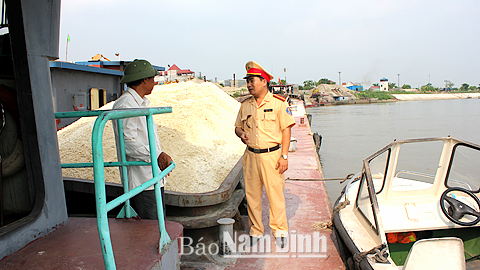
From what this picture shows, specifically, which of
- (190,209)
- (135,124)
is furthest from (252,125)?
(135,124)

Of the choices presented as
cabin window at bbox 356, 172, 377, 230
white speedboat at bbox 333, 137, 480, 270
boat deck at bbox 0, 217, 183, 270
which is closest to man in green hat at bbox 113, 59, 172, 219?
boat deck at bbox 0, 217, 183, 270

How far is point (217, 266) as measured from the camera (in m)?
3.50

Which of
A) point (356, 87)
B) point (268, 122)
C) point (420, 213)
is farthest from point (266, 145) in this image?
point (356, 87)

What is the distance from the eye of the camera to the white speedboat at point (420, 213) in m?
3.39

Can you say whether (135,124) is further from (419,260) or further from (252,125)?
(419,260)

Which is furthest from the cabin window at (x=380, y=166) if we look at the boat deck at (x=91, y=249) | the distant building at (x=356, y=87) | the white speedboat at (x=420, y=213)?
the distant building at (x=356, y=87)

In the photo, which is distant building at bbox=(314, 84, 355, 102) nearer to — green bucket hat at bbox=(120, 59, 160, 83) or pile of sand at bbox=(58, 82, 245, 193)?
pile of sand at bbox=(58, 82, 245, 193)

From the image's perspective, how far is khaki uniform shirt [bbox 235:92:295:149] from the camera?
148 inches

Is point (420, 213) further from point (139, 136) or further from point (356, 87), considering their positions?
point (356, 87)

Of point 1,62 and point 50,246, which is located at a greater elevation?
point 1,62

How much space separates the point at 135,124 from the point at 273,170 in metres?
1.62

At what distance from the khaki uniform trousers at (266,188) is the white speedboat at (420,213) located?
0.72 meters

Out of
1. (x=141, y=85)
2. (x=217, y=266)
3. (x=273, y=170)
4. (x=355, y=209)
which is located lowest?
(x=217, y=266)

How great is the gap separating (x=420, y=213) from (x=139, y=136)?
3.19 m
